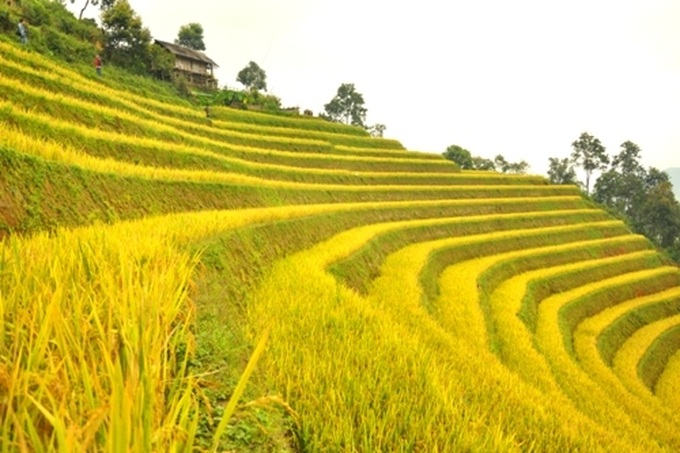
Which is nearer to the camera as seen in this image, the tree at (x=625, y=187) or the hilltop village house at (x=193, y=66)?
the hilltop village house at (x=193, y=66)

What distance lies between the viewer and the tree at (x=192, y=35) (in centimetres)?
5228

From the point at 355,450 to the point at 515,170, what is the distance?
74.5 m

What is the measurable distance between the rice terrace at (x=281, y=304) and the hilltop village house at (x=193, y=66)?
47.8 feet

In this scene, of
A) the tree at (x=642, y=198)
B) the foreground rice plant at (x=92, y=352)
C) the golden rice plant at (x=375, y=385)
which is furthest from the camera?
the tree at (x=642, y=198)

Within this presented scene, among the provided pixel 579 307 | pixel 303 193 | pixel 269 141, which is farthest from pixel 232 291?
pixel 269 141

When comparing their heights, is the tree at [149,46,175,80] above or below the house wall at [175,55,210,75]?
Answer: below

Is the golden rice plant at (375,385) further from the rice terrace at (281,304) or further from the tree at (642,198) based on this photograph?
the tree at (642,198)

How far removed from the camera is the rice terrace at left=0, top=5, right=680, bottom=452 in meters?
1.75

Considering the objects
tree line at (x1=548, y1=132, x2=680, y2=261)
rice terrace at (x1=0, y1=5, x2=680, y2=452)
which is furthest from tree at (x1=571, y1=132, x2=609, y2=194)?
rice terrace at (x1=0, y1=5, x2=680, y2=452)

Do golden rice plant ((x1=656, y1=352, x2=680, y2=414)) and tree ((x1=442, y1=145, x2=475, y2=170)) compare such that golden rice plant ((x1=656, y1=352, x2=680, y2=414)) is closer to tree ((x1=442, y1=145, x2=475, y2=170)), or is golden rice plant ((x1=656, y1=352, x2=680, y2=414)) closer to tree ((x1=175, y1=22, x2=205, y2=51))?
tree ((x1=442, y1=145, x2=475, y2=170))

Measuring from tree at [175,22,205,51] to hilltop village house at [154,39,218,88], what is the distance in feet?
46.6

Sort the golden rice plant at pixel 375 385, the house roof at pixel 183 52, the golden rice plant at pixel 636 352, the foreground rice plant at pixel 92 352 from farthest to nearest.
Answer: the house roof at pixel 183 52 < the golden rice plant at pixel 636 352 < the golden rice plant at pixel 375 385 < the foreground rice plant at pixel 92 352

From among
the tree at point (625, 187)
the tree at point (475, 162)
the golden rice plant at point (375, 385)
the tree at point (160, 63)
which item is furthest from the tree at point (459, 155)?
the golden rice plant at point (375, 385)

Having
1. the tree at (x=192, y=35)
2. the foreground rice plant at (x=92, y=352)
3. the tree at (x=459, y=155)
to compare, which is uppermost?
the tree at (x=192, y=35)
